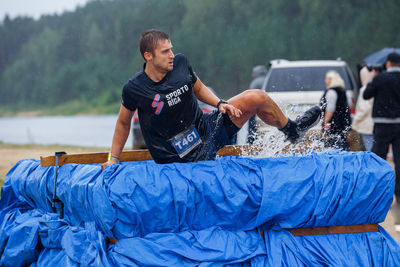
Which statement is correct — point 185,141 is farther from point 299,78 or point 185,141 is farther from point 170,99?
point 299,78

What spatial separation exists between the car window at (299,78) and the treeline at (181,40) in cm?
3538

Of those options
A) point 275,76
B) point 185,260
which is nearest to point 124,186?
point 185,260

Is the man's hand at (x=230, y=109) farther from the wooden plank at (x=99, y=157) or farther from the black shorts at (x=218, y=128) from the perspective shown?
the wooden plank at (x=99, y=157)

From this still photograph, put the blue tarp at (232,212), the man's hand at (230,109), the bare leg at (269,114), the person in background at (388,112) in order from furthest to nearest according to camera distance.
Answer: the person in background at (388,112) < the bare leg at (269,114) < the man's hand at (230,109) < the blue tarp at (232,212)

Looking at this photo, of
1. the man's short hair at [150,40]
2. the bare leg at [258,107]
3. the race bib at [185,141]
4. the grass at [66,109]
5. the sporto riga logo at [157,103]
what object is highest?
the man's short hair at [150,40]

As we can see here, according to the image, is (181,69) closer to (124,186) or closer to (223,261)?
(124,186)

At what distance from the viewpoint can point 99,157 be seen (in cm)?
527

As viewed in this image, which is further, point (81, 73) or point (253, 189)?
point (81, 73)

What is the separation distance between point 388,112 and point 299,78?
4.15 metres

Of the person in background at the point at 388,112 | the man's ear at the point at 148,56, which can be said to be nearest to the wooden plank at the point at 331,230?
the man's ear at the point at 148,56

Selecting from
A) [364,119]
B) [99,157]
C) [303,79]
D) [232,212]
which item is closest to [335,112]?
[364,119]

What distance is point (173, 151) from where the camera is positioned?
4301 millimetres

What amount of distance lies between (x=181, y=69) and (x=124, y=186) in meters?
1.19

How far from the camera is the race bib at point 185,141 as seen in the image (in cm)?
426
